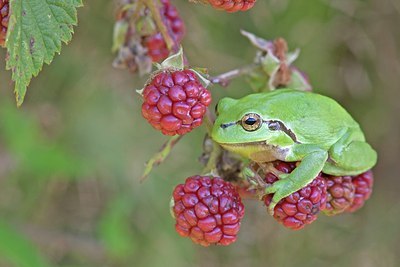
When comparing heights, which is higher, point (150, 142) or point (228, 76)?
point (228, 76)

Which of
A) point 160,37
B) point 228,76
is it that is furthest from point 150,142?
point 228,76

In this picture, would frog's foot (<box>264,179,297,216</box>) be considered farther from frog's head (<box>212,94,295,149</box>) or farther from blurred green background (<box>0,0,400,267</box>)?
blurred green background (<box>0,0,400,267</box>)

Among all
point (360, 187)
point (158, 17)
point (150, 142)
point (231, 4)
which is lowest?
point (150, 142)

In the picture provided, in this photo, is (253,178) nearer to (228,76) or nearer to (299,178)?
(299,178)

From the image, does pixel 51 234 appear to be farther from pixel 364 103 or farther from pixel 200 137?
pixel 364 103

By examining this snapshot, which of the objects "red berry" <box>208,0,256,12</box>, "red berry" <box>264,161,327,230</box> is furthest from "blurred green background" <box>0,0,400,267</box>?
"red berry" <box>208,0,256,12</box>

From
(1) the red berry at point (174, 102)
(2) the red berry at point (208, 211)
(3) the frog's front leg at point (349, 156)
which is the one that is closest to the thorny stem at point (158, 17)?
(1) the red berry at point (174, 102)

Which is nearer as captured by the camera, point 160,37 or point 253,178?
point 253,178

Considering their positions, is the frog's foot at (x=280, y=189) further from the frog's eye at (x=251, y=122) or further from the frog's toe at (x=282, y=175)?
the frog's eye at (x=251, y=122)
